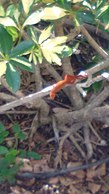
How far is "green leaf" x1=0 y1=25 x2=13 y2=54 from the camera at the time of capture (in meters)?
1.40

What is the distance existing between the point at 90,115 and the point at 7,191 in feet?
1.70

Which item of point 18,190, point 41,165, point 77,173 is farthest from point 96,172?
point 18,190

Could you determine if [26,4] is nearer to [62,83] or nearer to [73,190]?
[62,83]

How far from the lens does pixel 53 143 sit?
7.73 feet

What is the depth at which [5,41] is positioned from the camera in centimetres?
140

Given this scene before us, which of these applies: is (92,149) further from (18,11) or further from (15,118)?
(18,11)

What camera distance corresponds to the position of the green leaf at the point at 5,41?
140cm

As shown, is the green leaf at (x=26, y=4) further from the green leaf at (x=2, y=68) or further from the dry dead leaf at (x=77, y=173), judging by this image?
the dry dead leaf at (x=77, y=173)

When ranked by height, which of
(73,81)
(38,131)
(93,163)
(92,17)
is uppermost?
(92,17)

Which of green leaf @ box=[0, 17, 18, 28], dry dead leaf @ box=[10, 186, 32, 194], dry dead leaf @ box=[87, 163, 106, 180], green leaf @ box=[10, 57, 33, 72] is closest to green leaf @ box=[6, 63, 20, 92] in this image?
green leaf @ box=[10, 57, 33, 72]

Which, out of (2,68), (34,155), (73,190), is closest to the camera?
(2,68)

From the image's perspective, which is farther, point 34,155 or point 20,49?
point 34,155

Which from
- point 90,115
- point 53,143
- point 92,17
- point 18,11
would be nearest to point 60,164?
point 53,143

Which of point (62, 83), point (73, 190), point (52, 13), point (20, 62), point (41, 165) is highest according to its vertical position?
point (52, 13)
